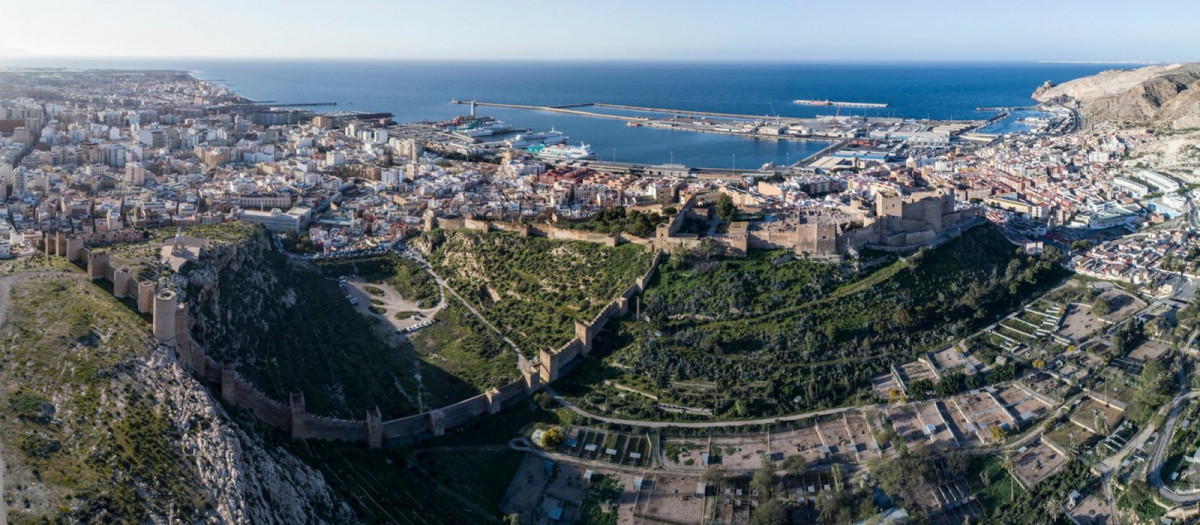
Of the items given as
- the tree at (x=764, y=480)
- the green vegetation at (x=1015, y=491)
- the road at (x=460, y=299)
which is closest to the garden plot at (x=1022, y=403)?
the green vegetation at (x=1015, y=491)

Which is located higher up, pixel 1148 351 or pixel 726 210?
pixel 726 210

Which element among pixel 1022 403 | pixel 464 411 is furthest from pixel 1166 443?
pixel 464 411

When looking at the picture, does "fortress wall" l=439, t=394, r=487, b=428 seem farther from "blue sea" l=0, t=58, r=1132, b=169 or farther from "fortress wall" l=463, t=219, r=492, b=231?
"blue sea" l=0, t=58, r=1132, b=169

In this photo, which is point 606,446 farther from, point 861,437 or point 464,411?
point 861,437

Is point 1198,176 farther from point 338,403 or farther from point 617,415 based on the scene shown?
point 338,403

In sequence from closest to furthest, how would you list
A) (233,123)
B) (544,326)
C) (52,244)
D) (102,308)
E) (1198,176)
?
1. (102,308)
2. (52,244)
3. (544,326)
4. (1198,176)
5. (233,123)

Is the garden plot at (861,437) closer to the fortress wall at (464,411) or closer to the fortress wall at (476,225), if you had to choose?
the fortress wall at (464,411)

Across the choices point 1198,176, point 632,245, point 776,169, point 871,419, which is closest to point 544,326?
point 632,245
